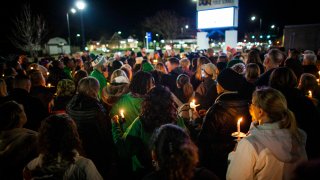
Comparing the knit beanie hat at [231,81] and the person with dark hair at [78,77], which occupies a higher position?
the knit beanie hat at [231,81]

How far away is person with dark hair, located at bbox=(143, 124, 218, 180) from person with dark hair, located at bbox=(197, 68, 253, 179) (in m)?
1.52

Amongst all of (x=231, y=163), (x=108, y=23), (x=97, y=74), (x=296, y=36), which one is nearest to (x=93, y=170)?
(x=231, y=163)

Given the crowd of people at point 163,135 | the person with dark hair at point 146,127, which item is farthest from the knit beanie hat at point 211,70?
the person with dark hair at point 146,127

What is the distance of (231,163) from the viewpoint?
2.87 m

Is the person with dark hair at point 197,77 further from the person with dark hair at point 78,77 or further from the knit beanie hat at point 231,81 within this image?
the knit beanie hat at point 231,81

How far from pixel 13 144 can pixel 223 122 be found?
263cm

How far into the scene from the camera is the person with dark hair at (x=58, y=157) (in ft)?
8.63

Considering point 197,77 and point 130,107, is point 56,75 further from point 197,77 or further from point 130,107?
point 130,107

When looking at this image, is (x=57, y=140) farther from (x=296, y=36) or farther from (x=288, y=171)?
(x=296, y=36)

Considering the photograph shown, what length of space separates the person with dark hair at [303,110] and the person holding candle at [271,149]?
954 millimetres

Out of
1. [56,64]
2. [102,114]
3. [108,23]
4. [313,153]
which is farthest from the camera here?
[108,23]

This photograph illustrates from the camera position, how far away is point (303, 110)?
12.3 ft

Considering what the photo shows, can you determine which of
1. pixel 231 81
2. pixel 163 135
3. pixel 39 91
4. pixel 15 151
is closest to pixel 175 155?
pixel 163 135

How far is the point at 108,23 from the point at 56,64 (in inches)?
3030
